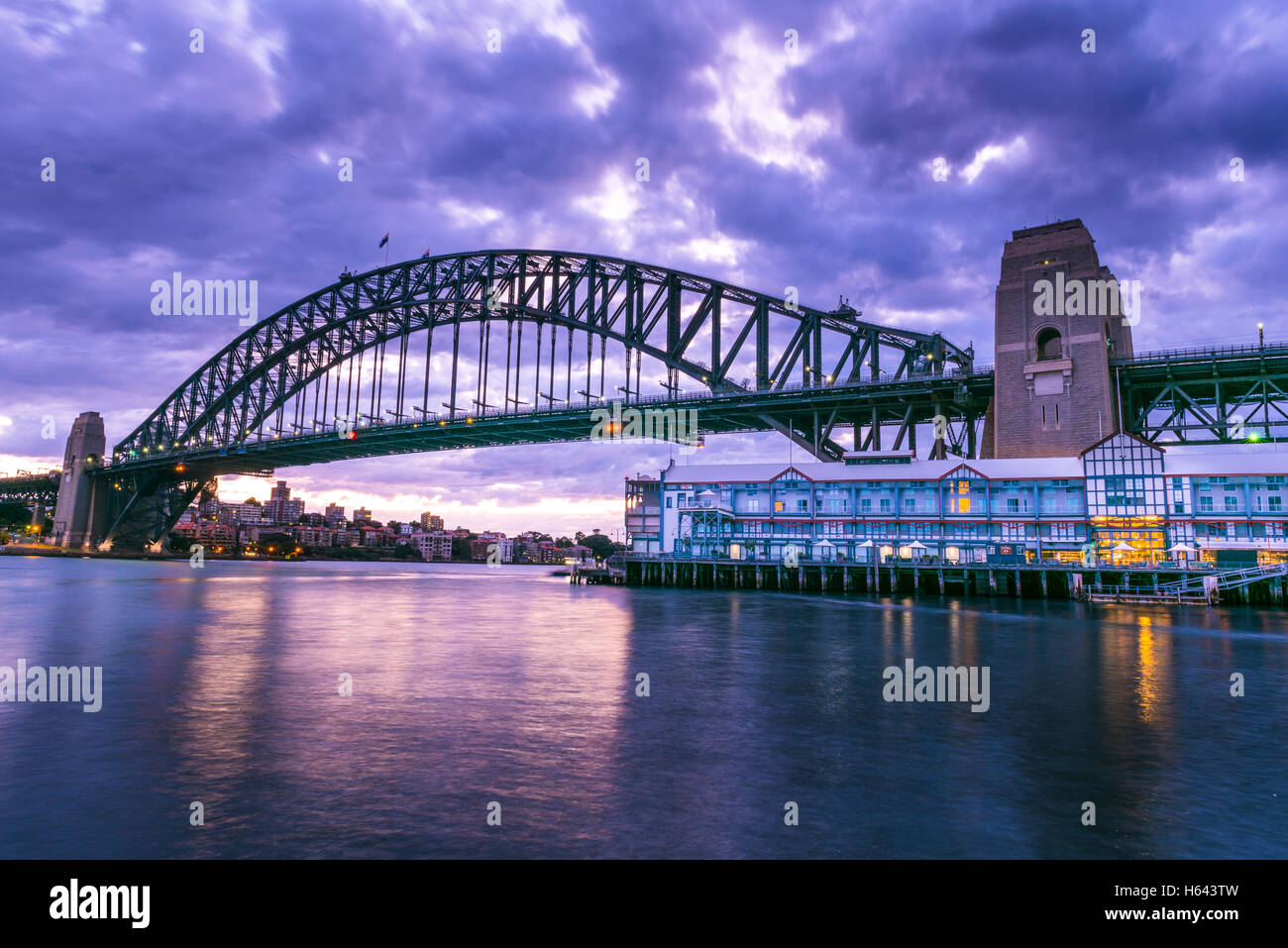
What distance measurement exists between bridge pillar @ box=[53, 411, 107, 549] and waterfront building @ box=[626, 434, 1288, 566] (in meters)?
96.8

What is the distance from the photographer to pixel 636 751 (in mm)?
11836

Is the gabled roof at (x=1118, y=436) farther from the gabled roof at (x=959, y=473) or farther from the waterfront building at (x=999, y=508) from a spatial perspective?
the gabled roof at (x=959, y=473)

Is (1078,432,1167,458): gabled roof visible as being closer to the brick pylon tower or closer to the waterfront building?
the waterfront building

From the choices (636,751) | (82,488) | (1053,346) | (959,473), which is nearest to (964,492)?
(959,473)

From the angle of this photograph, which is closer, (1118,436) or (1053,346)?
(1118,436)

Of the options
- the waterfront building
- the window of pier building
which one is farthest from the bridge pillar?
the window of pier building

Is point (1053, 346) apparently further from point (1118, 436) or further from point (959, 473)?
point (959, 473)

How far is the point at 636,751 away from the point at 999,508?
5338cm

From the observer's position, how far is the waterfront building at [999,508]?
169 ft

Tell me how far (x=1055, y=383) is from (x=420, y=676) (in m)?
56.6

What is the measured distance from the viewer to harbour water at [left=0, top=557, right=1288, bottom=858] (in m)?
8.25
